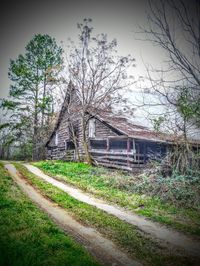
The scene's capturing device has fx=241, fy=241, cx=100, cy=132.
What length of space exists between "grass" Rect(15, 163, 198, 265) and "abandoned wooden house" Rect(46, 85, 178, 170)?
9.38 metres

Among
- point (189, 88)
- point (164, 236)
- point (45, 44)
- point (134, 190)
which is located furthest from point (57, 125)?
point (164, 236)

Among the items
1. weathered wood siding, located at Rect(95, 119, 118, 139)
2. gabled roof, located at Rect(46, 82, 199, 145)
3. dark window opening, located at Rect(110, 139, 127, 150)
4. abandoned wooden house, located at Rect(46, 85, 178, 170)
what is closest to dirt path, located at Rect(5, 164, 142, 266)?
abandoned wooden house, located at Rect(46, 85, 178, 170)

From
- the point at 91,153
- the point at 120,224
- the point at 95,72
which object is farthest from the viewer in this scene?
the point at 91,153

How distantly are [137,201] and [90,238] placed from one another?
4.23 metres

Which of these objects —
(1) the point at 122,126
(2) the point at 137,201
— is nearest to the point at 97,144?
(1) the point at 122,126

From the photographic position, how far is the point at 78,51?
21.8 meters

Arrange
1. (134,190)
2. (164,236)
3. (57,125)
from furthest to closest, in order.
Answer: (57,125)
(134,190)
(164,236)

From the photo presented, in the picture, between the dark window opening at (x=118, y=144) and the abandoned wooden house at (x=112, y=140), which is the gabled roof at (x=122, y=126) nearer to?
the abandoned wooden house at (x=112, y=140)

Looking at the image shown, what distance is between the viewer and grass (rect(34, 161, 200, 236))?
7367 mm

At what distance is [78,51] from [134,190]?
48.6 ft

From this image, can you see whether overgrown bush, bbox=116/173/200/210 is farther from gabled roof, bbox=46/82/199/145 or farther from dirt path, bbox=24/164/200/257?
gabled roof, bbox=46/82/199/145

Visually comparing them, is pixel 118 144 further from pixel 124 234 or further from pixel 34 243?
pixel 34 243

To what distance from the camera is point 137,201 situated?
9664mm

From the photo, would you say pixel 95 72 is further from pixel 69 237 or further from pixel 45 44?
pixel 69 237
